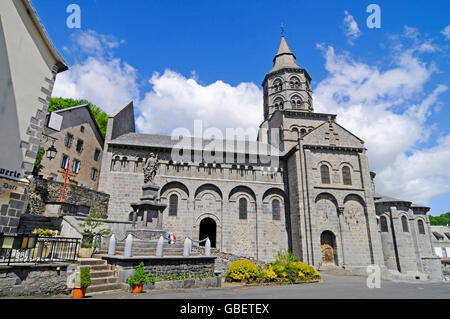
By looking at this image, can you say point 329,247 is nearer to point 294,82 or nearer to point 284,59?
point 294,82

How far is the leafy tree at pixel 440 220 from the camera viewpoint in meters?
71.7

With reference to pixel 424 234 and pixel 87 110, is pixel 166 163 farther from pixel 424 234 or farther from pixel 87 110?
pixel 424 234

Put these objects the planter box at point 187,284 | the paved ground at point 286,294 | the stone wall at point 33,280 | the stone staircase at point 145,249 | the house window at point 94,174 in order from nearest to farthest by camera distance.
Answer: the stone wall at point 33,280 → the paved ground at point 286,294 → the planter box at point 187,284 → the stone staircase at point 145,249 → the house window at point 94,174

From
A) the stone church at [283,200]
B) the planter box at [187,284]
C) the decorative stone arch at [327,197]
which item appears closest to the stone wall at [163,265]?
the planter box at [187,284]

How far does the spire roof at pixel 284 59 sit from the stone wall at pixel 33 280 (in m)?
31.8

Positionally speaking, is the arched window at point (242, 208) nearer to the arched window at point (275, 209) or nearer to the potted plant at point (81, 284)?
the arched window at point (275, 209)

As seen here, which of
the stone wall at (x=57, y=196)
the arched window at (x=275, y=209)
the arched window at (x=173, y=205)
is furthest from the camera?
the arched window at (x=275, y=209)

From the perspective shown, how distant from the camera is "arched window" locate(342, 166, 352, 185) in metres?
23.1

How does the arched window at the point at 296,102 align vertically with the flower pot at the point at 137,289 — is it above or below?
above

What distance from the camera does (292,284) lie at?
12.9 meters

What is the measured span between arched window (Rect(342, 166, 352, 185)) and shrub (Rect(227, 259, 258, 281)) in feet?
47.1

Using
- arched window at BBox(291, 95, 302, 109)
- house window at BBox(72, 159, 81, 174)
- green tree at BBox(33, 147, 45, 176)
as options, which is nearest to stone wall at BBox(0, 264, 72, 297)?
green tree at BBox(33, 147, 45, 176)

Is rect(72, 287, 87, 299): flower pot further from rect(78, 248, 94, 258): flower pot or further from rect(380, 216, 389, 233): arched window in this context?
rect(380, 216, 389, 233): arched window

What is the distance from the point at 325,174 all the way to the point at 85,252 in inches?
798
